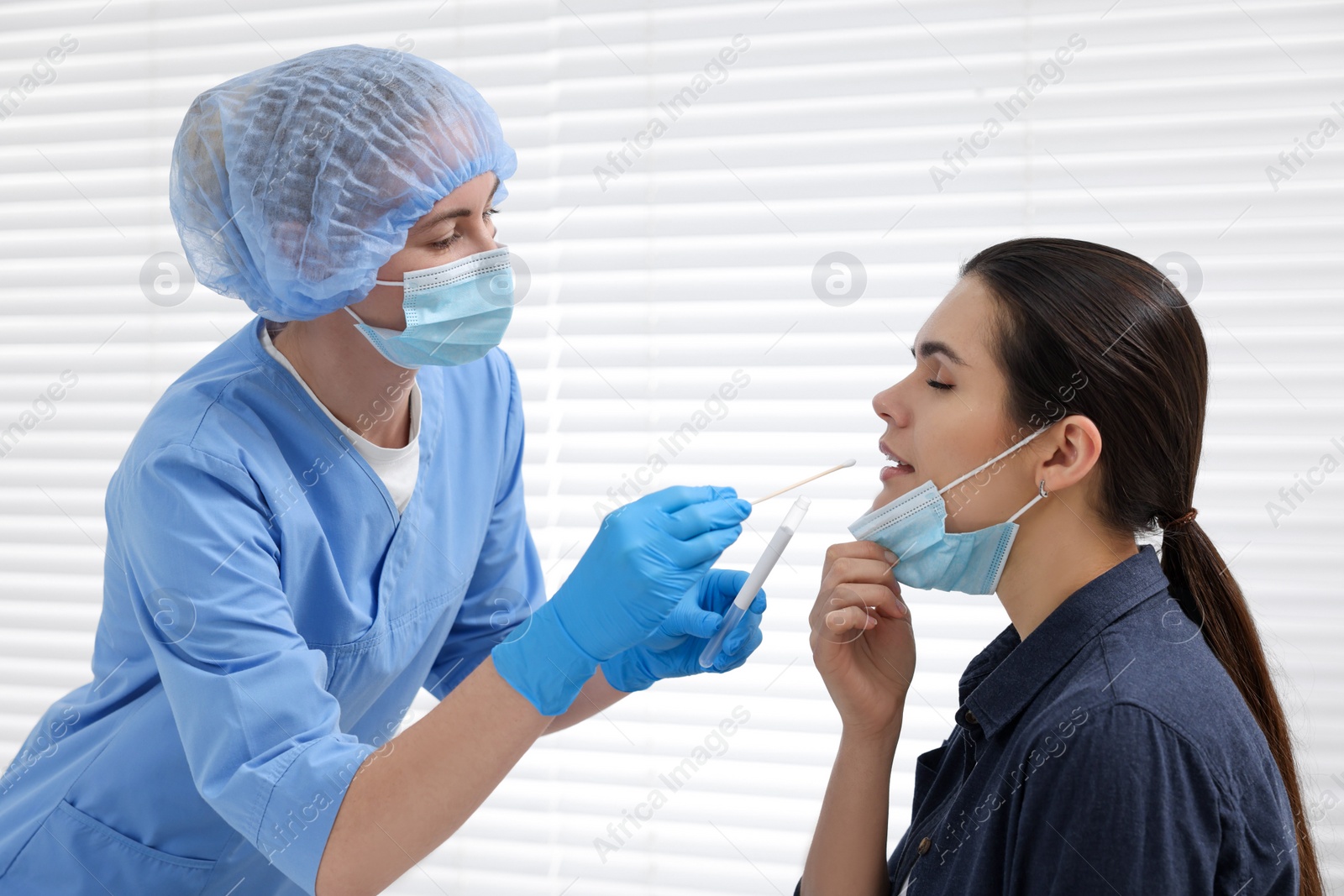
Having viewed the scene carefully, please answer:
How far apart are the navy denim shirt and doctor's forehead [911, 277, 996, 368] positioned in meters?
0.30

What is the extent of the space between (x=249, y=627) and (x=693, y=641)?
60 cm

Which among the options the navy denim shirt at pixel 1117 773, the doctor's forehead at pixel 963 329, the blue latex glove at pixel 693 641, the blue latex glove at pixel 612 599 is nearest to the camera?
the navy denim shirt at pixel 1117 773

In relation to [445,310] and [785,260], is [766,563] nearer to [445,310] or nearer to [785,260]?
[445,310]

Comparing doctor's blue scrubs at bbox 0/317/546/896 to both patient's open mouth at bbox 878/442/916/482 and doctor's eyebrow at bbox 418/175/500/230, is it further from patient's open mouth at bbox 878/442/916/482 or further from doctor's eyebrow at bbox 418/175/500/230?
patient's open mouth at bbox 878/442/916/482

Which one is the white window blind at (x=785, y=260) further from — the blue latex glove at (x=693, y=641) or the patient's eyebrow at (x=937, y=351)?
the patient's eyebrow at (x=937, y=351)

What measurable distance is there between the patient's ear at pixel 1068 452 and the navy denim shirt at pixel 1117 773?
0.12 meters

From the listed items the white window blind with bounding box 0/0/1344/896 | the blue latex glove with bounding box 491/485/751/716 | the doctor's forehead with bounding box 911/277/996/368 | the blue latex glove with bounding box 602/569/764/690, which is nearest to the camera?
the blue latex glove with bounding box 491/485/751/716

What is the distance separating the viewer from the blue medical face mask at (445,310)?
4.24 ft

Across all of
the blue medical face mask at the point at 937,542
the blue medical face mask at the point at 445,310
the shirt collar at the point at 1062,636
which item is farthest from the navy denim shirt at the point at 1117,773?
the blue medical face mask at the point at 445,310

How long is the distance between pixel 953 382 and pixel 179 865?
119cm

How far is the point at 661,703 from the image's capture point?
197cm

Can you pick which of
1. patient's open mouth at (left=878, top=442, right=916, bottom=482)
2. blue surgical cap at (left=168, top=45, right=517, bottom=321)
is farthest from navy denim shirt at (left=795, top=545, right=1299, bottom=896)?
blue surgical cap at (left=168, top=45, right=517, bottom=321)

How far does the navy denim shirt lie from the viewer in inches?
37.9

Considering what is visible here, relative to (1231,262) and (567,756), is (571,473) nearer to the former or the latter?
(567,756)
